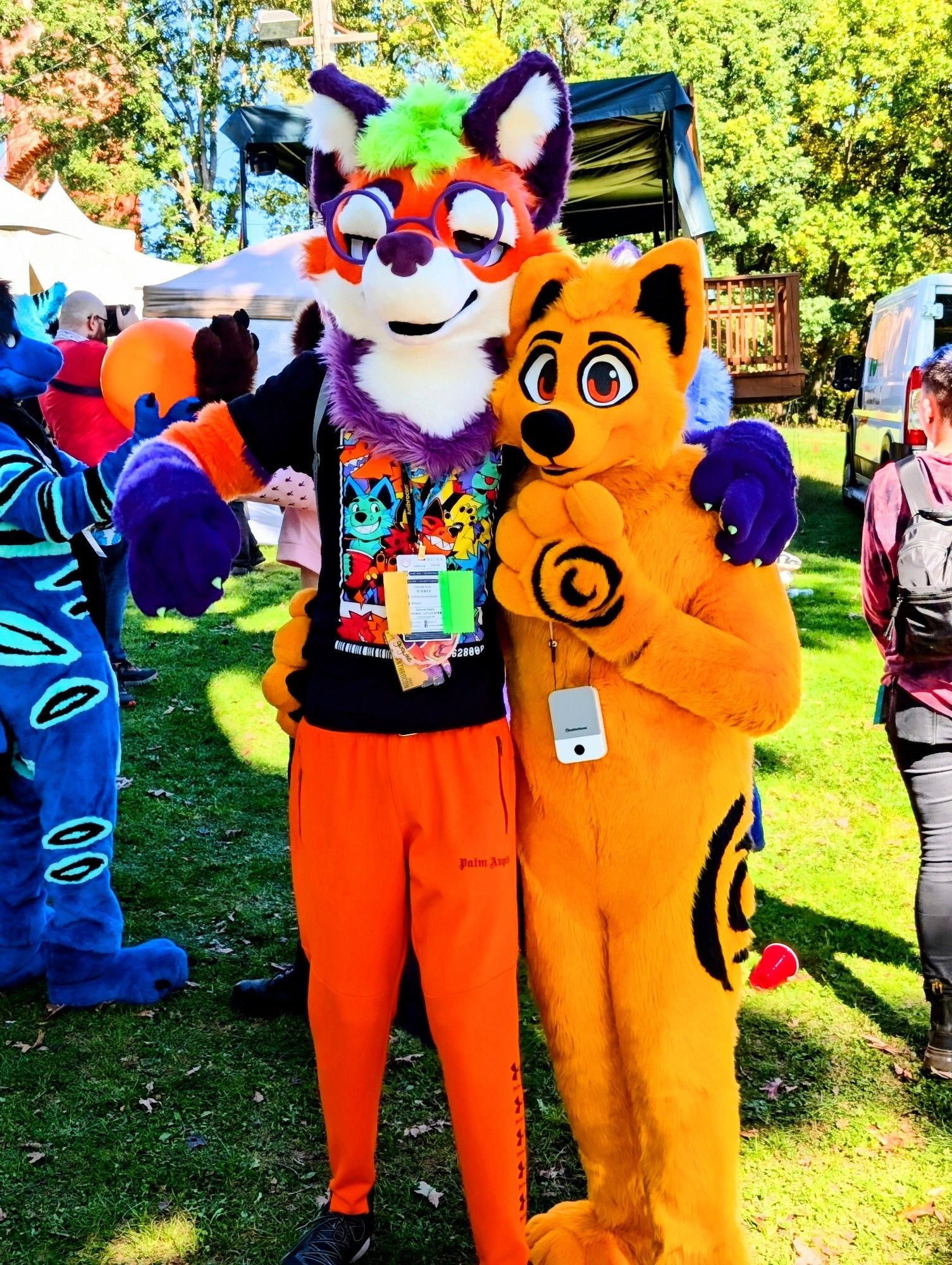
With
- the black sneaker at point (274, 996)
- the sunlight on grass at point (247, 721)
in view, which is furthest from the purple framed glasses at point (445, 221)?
the sunlight on grass at point (247, 721)

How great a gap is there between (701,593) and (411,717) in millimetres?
560

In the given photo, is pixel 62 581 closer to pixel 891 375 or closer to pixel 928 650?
pixel 928 650

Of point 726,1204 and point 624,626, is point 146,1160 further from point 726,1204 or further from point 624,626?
point 624,626

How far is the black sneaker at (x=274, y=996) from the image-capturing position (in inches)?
133

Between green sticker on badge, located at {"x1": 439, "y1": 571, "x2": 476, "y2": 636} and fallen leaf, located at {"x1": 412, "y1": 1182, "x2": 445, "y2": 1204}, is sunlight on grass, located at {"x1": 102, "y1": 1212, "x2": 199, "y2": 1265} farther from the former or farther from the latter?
green sticker on badge, located at {"x1": 439, "y1": 571, "x2": 476, "y2": 636}

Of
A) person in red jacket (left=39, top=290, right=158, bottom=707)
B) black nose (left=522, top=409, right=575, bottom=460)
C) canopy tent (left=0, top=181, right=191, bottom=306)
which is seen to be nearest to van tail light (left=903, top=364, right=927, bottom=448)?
person in red jacket (left=39, top=290, right=158, bottom=707)

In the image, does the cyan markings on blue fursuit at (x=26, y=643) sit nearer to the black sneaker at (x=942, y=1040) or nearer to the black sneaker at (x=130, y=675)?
the black sneaker at (x=942, y=1040)

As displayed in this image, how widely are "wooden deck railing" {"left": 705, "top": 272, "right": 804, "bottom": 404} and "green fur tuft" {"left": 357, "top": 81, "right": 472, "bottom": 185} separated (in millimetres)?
8890

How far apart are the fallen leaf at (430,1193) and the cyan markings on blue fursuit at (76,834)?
1345mm

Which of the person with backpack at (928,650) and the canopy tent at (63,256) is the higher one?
the canopy tent at (63,256)

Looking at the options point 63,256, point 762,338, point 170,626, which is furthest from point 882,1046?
point 63,256

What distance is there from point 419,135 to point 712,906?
4.83ft

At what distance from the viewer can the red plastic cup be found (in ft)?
7.37

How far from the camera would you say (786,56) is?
74.9 ft
